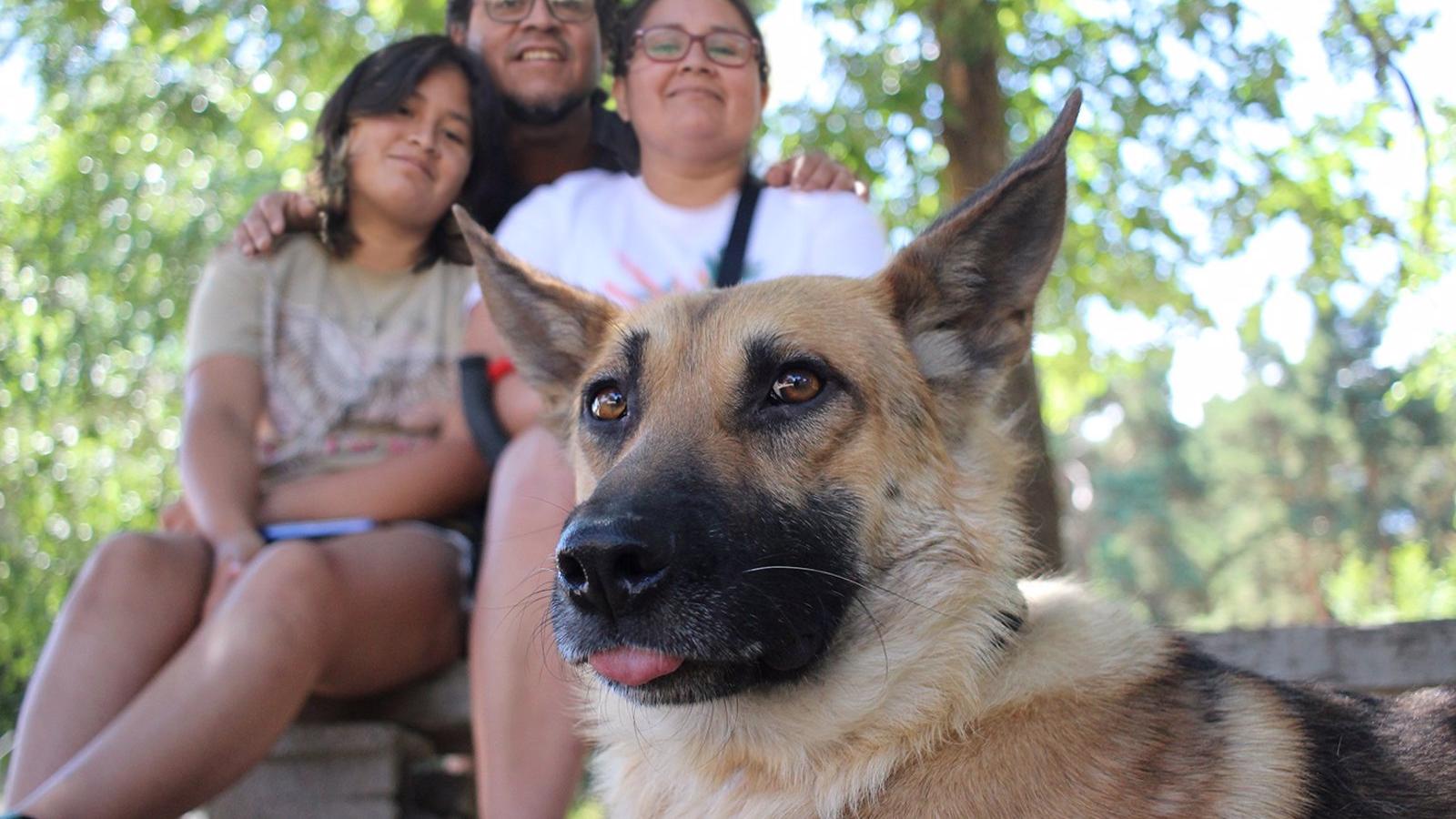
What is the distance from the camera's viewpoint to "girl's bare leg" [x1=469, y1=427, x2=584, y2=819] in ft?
9.66

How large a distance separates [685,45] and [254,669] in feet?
7.61

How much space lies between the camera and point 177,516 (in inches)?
163

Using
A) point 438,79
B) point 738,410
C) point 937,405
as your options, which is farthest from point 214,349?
point 937,405

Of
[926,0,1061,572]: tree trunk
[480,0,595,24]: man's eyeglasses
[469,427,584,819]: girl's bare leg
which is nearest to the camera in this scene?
[469,427,584,819]: girl's bare leg

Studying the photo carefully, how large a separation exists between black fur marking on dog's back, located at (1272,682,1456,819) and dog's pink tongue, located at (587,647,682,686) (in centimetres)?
124

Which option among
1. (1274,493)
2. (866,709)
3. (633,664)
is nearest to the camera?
(633,664)

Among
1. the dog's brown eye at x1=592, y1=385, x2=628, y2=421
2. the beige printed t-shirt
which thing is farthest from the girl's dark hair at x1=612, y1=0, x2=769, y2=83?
the dog's brown eye at x1=592, y1=385, x2=628, y2=421

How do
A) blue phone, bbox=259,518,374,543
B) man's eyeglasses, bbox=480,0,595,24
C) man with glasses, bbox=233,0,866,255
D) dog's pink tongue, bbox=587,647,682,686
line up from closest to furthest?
dog's pink tongue, bbox=587,647,682,686, blue phone, bbox=259,518,374,543, man with glasses, bbox=233,0,866,255, man's eyeglasses, bbox=480,0,595,24

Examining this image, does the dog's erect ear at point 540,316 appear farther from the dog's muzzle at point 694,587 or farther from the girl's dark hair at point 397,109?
the girl's dark hair at point 397,109

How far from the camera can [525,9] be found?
4.41 meters

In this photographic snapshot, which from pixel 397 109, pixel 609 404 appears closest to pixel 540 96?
pixel 397 109

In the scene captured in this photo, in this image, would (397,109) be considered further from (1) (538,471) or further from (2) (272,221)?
(1) (538,471)

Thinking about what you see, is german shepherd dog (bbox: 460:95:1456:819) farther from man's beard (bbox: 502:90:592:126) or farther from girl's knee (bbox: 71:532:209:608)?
man's beard (bbox: 502:90:592:126)

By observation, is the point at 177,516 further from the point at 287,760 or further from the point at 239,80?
the point at 239,80
